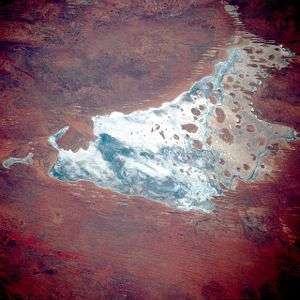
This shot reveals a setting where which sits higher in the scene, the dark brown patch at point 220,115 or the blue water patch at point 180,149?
the dark brown patch at point 220,115

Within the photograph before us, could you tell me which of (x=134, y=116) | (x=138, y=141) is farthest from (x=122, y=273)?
(x=134, y=116)

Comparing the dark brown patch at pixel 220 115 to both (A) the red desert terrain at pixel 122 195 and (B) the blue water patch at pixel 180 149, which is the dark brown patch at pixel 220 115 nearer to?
(B) the blue water patch at pixel 180 149

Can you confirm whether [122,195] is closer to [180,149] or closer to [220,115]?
[180,149]

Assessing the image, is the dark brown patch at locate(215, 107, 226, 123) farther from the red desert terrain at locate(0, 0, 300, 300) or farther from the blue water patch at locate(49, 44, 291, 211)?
the red desert terrain at locate(0, 0, 300, 300)

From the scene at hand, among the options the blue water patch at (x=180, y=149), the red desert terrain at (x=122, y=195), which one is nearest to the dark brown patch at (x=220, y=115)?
the blue water patch at (x=180, y=149)

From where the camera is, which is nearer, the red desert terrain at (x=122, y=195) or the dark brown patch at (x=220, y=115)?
the red desert terrain at (x=122, y=195)

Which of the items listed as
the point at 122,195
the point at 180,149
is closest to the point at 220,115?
the point at 180,149

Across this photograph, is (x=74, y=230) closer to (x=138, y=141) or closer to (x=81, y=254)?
(x=81, y=254)

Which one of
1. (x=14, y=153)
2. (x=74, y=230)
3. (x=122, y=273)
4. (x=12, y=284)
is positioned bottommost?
(x=12, y=284)
